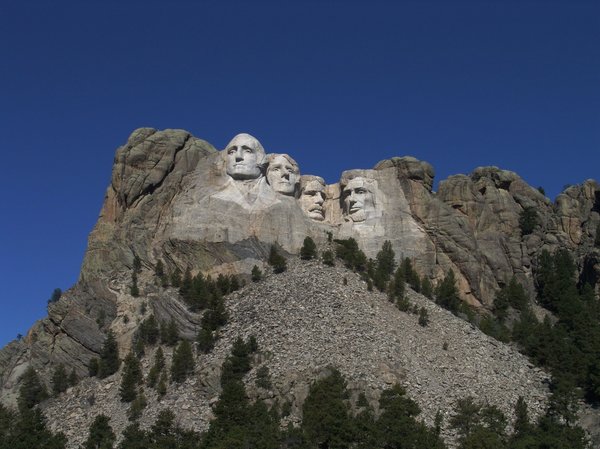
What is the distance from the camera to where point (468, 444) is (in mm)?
65188

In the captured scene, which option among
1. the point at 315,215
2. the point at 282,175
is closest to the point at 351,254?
the point at 315,215

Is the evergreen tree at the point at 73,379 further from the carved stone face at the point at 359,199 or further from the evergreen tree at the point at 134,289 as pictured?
the carved stone face at the point at 359,199

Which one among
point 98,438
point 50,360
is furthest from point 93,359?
point 98,438

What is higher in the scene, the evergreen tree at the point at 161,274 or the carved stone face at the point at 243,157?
the carved stone face at the point at 243,157

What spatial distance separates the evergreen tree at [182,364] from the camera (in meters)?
73.8

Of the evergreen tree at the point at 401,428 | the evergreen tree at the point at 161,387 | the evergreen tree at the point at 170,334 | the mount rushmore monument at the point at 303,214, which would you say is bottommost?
the evergreen tree at the point at 401,428

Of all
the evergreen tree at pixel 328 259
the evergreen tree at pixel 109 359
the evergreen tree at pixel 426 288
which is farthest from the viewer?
the evergreen tree at pixel 426 288

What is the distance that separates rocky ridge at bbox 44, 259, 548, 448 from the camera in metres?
71.5

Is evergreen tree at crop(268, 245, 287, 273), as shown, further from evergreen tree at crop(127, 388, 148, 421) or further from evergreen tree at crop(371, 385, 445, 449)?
evergreen tree at crop(371, 385, 445, 449)

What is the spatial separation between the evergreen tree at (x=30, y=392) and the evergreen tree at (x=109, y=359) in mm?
3420

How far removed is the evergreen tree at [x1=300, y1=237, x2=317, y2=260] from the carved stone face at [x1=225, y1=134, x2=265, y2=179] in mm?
6016

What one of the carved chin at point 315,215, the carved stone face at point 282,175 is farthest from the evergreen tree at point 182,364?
the carved chin at point 315,215

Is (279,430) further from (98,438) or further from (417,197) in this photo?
(417,197)

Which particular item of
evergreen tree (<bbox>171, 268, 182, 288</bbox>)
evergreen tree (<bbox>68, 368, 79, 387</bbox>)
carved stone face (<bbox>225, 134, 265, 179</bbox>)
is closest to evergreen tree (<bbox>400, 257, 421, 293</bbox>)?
carved stone face (<bbox>225, 134, 265, 179</bbox>)
